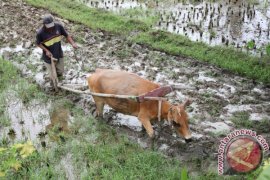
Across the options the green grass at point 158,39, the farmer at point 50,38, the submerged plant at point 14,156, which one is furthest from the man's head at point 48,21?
the green grass at point 158,39

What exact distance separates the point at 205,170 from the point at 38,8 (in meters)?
9.37

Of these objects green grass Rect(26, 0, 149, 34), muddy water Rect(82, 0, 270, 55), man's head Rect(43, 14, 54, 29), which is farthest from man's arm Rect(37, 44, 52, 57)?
muddy water Rect(82, 0, 270, 55)

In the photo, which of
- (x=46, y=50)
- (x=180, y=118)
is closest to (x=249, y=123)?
(x=180, y=118)

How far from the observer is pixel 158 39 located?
10.3 metres

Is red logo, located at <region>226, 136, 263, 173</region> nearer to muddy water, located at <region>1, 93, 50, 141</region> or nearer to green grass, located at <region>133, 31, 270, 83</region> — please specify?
muddy water, located at <region>1, 93, 50, 141</region>

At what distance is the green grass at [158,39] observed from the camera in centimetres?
859

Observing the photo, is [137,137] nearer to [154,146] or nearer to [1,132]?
[154,146]

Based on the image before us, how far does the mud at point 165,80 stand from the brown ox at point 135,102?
17.6 inches

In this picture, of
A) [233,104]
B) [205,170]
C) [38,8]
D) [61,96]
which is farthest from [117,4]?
[205,170]

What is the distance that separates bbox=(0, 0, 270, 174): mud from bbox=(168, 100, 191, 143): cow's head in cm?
43

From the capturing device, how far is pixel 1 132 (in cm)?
698

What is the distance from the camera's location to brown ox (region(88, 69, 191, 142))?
5.60 meters

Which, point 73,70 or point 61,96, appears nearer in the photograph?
point 61,96

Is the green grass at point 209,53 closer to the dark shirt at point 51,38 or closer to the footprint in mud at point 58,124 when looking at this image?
the dark shirt at point 51,38
